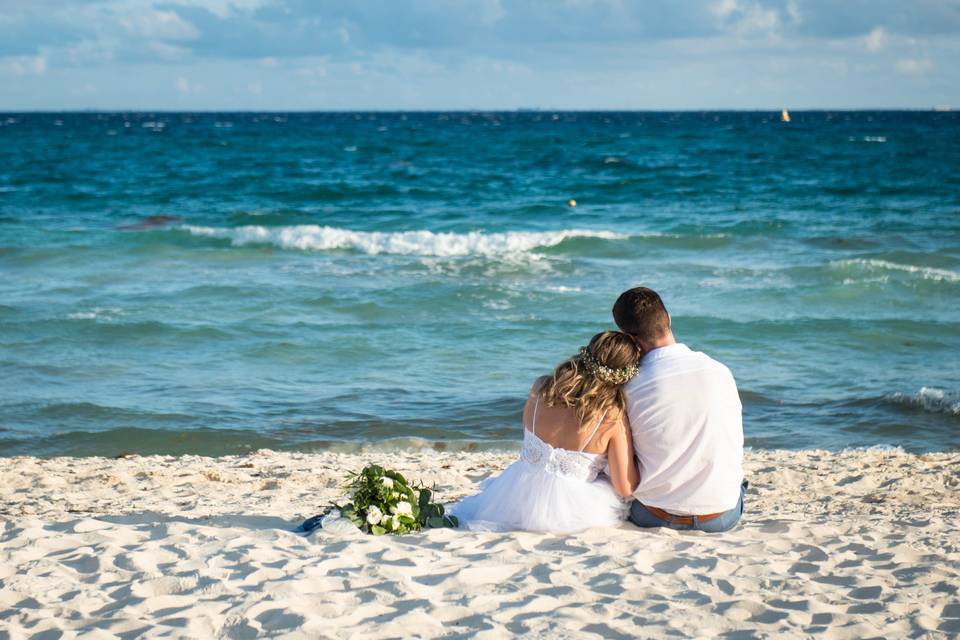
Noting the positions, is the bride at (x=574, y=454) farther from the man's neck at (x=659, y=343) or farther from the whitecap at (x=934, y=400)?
the whitecap at (x=934, y=400)

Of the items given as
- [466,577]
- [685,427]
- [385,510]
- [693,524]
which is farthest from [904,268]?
[466,577]

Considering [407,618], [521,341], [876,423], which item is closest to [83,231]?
[521,341]

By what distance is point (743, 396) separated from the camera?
9000mm

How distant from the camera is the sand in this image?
3.74 meters

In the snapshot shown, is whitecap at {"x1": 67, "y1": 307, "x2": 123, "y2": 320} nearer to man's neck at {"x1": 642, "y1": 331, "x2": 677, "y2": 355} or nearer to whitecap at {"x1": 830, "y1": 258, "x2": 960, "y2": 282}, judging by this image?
man's neck at {"x1": 642, "y1": 331, "x2": 677, "y2": 355}

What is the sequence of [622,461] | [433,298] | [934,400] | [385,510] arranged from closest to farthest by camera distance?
1. [622,461]
2. [385,510]
3. [934,400]
4. [433,298]

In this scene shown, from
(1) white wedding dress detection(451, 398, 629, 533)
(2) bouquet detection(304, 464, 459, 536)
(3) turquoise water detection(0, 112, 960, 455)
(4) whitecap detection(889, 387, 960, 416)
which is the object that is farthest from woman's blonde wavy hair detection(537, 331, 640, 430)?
(4) whitecap detection(889, 387, 960, 416)

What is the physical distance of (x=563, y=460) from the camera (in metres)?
4.79

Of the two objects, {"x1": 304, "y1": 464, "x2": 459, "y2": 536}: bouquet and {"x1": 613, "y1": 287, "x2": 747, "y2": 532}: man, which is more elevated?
{"x1": 613, "y1": 287, "x2": 747, "y2": 532}: man

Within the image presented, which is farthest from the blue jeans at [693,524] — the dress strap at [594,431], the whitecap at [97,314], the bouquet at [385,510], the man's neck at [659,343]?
the whitecap at [97,314]

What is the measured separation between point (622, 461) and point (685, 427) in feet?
1.15

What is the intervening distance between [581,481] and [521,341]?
249 inches

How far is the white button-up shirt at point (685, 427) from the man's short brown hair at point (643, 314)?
0.31ft

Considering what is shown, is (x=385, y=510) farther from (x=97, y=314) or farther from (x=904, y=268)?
(x=904, y=268)
